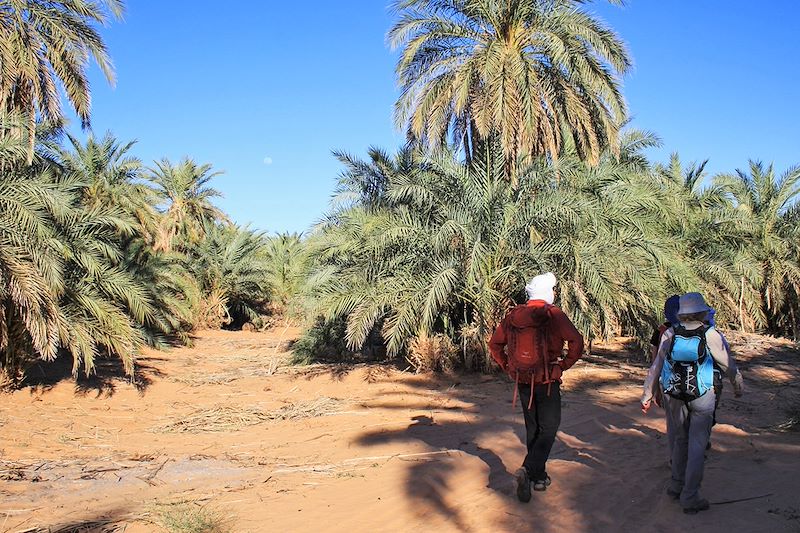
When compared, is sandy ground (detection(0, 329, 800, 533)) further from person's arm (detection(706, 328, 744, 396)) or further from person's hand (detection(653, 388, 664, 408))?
person's arm (detection(706, 328, 744, 396))

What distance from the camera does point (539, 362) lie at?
4668 millimetres

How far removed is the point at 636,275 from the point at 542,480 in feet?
22.3

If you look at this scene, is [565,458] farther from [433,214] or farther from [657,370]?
[433,214]

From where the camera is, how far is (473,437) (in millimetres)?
7078

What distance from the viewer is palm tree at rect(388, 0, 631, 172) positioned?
42.1ft

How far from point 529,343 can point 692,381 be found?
1138 mm

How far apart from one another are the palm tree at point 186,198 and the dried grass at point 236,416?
17542mm

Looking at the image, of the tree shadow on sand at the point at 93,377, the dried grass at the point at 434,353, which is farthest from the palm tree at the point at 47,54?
the dried grass at the point at 434,353

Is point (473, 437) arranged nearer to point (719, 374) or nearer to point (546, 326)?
point (546, 326)

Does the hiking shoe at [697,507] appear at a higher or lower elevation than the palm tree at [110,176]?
lower

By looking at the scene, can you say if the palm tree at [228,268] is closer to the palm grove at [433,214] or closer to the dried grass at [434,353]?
the palm grove at [433,214]

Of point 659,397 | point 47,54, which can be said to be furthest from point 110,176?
point 659,397

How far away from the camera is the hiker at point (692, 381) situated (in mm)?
4273

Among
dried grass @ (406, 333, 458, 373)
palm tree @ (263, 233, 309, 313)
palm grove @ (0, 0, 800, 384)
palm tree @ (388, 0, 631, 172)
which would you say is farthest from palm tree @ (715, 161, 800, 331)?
palm tree @ (263, 233, 309, 313)
